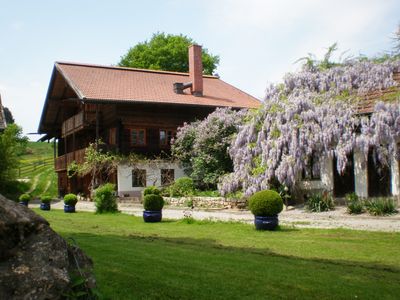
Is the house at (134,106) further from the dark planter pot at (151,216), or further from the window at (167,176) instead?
the dark planter pot at (151,216)

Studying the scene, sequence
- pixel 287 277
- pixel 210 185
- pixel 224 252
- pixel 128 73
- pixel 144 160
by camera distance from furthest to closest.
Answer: pixel 128 73
pixel 144 160
pixel 210 185
pixel 224 252
pixel 287 277

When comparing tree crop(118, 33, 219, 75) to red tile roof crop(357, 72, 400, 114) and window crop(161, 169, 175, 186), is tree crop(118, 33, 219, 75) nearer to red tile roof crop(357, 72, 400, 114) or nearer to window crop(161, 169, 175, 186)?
window crop(161, 169, 175, 186)

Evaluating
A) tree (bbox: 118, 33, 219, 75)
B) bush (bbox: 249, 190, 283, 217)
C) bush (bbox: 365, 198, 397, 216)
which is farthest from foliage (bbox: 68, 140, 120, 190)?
tree (bbox: 118, 33, 219, 75)

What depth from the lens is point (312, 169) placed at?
20141 millimetres

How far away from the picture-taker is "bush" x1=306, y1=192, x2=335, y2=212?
18.0 m

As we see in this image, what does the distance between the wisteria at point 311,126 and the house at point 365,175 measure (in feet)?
1.38

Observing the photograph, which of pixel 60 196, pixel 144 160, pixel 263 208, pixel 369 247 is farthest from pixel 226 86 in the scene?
pixel 369 247

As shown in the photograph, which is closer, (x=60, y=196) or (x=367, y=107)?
(x=367, y=107)

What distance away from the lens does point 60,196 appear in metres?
38.4

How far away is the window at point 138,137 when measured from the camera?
101ft

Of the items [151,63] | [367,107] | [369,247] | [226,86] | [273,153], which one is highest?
[151,63]

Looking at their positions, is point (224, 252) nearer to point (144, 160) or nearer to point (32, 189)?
point (144, 160)

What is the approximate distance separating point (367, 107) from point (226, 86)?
19847mm

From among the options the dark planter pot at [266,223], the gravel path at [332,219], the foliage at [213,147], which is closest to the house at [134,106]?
the foliage at [213,147]
